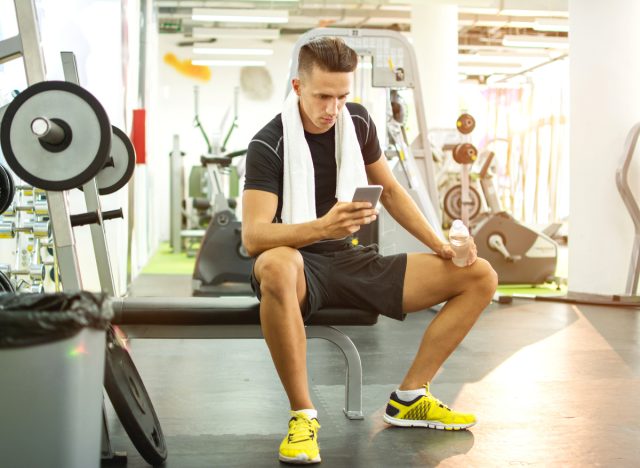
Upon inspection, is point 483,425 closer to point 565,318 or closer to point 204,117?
point 565,318

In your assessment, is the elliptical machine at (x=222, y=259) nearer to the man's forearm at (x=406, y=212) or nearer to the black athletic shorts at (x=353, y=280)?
the man's forearm at (x=406, y=212)

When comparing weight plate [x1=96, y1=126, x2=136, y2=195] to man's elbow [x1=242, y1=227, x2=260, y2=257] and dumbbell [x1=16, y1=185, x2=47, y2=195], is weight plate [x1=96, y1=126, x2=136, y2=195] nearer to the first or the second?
dumbbell [x1=16, y1=185, x2=47, y2=195]

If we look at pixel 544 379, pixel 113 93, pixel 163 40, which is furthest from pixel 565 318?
pixel 163 40

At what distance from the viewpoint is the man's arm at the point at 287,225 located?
1900 mm

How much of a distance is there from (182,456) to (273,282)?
49 centimetres

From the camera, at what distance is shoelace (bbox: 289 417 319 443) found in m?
1.94

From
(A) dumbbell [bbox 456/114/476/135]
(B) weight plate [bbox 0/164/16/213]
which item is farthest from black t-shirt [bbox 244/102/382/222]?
(A) dumbbell [bbox 456/114/476/135]

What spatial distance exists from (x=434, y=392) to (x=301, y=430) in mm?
871

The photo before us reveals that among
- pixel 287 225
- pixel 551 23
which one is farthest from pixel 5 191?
pixel 551 23

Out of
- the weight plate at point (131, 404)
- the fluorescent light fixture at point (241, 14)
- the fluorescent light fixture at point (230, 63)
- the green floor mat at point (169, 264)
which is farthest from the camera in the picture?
the fluorescent light fixture at point (230, 63)

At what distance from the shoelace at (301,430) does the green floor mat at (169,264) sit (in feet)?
17.1

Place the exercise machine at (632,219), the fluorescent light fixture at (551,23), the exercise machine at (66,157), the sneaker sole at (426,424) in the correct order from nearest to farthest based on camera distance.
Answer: the exercise machine at (66,157)
the sneaker sole at (426,424)
the exercise machine at (632,219)
the fluorescent light fixture at (551,23)

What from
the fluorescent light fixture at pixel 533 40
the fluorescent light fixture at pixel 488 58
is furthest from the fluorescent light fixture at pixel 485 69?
the fluorescent light fixture at pixel 533 40

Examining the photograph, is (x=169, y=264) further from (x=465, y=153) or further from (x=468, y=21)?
(x=468, y=21)
